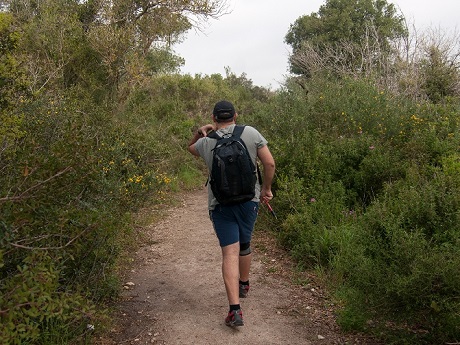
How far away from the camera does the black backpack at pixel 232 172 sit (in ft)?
11.3

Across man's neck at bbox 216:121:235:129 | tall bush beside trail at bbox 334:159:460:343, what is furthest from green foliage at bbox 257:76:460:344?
man's neck at bbox 216:121:235:129

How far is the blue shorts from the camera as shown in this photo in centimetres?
363

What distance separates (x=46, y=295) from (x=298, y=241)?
3793 mm

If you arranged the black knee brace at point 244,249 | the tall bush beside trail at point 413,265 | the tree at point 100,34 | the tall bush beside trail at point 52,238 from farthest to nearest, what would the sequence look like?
the tree at point 100,34
the black knee brace at point 244,249
the tall bush beside trail at point 413,265
the tall bush beside trail at point 52,238

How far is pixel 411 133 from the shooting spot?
7008mm

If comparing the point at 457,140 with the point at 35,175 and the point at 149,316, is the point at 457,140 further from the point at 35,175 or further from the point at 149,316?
the point at 35,175

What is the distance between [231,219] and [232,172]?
436mm

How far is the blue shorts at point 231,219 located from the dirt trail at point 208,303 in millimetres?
746

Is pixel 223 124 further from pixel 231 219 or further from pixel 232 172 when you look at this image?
pixel 231 219

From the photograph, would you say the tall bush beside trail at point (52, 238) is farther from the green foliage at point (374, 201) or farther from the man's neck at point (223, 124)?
the green foliage at point (374, 201)

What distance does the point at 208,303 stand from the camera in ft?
13.8

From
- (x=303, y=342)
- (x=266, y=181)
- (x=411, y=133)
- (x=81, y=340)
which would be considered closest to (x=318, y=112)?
(x=411, y=133)

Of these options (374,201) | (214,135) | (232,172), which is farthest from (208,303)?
(374,201)

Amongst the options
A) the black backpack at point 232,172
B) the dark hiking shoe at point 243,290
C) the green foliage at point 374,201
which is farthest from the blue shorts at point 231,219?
the green foliage at point 374,201
